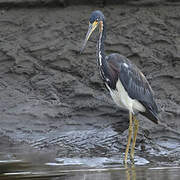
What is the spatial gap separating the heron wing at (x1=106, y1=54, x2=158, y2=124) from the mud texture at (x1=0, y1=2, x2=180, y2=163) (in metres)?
0.52

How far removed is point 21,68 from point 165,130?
3.09 meters

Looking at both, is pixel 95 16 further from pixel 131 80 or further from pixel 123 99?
pixel 123 99

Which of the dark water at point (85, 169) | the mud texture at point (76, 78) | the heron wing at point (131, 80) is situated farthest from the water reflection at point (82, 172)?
the heron wing at point (131, 80)

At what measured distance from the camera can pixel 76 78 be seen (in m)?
11.1

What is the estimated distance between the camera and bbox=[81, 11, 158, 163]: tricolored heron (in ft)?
30.9

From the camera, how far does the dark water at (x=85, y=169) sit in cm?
701

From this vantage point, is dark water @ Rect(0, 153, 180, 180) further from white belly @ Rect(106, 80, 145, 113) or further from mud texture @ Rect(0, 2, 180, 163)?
white belly @ Rect(106, 80, 145, 113)

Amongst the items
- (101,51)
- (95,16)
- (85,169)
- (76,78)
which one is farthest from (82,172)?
(76,78)

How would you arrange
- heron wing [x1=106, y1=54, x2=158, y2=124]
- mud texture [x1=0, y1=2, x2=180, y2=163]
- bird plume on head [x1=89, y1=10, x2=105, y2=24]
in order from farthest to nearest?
mud texture [x1=0, y1=2, x2=180, y2=163] → heron wing [x1=106, y1=54, x2=158, y2=124] → bird plume on head [x1=89, y1=10, x2=105, y2=24]

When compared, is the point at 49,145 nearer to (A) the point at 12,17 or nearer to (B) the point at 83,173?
(B) the point at 83,173

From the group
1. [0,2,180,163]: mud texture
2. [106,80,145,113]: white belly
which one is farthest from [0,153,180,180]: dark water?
[106,80,145,113]: white belly

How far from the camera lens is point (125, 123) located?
10.1 meters

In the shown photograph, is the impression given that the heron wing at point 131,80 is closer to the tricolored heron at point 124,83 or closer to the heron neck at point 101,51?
the tricolored heron at point 124,83

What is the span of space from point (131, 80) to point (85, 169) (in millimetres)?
2286
